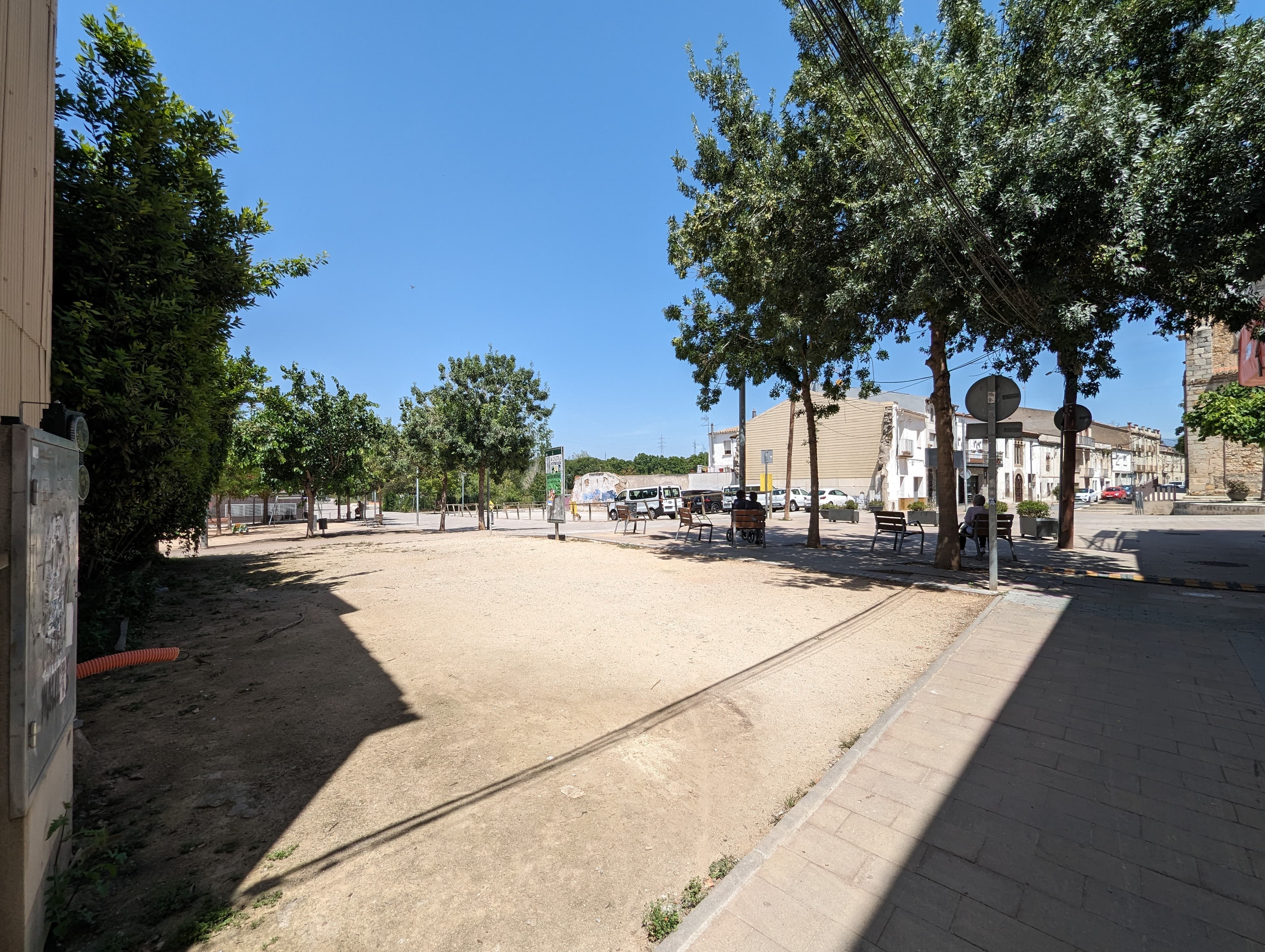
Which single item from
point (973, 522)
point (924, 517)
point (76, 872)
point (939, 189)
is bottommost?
point (76, 872)

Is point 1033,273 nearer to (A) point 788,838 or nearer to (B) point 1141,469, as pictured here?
(A) point 788,838

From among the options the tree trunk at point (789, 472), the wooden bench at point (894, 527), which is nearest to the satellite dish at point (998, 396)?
the wooden bench at point (894, 527)

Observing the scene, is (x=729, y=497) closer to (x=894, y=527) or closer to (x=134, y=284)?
(x=894, y=527)

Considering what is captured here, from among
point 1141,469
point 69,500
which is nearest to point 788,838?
point 69,500

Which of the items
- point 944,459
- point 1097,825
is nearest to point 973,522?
point 944,459

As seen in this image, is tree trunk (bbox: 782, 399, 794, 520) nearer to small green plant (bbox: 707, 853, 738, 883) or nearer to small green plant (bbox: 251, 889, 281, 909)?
small green plant (bbox: 707, 853, 738, 883)

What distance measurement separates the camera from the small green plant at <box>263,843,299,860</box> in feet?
8.20

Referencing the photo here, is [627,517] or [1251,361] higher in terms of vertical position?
[1251,361]

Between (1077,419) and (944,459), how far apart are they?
6.06 m

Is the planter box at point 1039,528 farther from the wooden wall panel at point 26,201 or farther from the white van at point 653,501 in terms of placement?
the wooden wall panel at point 26,201

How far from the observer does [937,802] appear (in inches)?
110

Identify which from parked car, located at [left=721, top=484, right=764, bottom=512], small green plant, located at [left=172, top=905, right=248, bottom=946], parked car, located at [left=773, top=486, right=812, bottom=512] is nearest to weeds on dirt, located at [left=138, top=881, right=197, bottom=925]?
small green plant, located at [left=172, top=905, right=248, bottom=946]

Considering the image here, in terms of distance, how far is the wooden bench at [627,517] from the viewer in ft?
67.8

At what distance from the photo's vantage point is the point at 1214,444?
112ft
